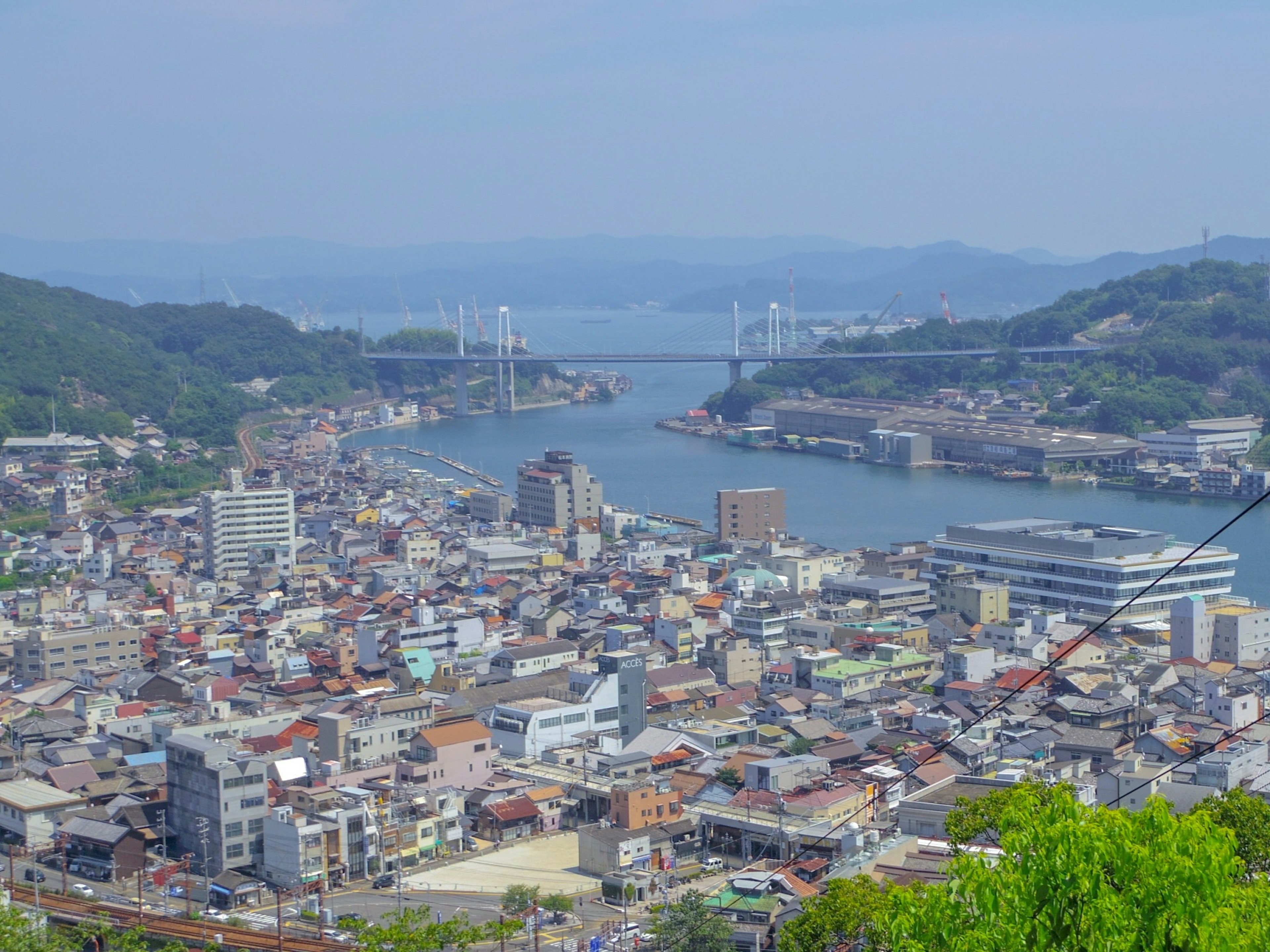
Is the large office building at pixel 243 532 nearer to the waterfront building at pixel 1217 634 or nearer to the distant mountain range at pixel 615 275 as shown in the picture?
the waterfront building at pixel 1217 634

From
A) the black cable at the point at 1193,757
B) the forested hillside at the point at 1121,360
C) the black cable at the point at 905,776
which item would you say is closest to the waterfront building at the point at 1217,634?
the black cable at the point at 905,776

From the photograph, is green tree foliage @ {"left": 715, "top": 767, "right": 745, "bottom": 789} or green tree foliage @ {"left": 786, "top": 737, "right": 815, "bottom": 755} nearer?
green tree foliage @ {"left": 715, "top": 767, "right": 745, "bottom": 789}

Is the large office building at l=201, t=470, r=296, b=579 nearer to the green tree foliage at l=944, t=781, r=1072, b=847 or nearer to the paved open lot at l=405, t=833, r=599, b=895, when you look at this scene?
the paved open lot at l=405, t=833, r=599, b=895

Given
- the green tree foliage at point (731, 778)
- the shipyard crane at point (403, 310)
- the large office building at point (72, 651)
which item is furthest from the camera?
the shipyard crane at point (403, 310)

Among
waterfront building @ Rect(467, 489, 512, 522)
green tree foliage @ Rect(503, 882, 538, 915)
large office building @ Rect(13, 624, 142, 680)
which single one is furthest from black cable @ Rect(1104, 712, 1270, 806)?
waterfront building @ Rect(467, 489, 512, 522)

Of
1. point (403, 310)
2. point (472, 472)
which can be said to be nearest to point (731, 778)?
point (472, 472)

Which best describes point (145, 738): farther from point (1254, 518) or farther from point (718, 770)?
point (1254, 518)

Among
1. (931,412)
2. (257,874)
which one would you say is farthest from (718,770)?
(931,412)
